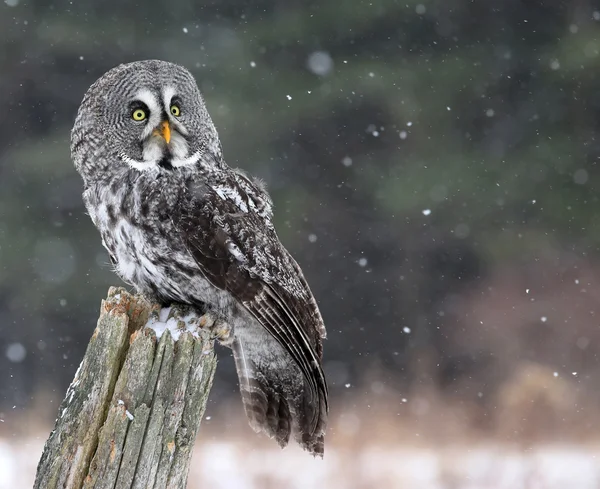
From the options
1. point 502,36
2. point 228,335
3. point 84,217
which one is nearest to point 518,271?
point 502,36

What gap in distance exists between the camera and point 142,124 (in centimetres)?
330

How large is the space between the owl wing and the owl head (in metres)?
0.16

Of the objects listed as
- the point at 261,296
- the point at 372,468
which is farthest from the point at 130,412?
the point at 372,468

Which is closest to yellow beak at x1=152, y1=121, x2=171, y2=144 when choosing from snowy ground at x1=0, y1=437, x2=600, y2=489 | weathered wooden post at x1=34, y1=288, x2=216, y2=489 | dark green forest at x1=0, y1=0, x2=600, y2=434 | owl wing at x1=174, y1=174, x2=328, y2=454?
owl wing at x1=174, y1=174, x2=328, y2=454

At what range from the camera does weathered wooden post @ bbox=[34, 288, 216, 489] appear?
2.33 m

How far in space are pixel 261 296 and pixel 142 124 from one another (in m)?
0.72

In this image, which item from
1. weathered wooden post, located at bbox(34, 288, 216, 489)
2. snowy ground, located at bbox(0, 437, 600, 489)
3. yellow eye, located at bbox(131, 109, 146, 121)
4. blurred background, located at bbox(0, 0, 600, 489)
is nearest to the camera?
weathered wooden post, located at bbox(34, 288, 216, 489)

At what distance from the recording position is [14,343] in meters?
11.2

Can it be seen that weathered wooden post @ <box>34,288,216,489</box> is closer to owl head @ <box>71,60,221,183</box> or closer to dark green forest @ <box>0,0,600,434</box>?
owl head @ <box>71,60,221,183</box>

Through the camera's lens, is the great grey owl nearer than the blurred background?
Yes

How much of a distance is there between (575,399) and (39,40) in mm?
7268

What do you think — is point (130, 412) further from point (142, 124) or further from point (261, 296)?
point (142, 124)

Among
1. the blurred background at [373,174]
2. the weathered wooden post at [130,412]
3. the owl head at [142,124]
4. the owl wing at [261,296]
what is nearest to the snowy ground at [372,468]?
the blurred background at [373,174]

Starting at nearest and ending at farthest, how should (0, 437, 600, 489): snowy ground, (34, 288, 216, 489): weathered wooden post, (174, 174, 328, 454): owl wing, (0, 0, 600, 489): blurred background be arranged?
(34, 288, 216, 489): weathered wooden post
(174, 174, 328, 454): owl wing
(0, 437, 600, 489): snowy ground
(0, 0, 600, 489): blurred background
